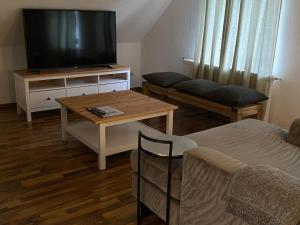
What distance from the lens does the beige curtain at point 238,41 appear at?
142 inches

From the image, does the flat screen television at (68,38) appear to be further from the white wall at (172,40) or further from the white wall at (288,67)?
the white wall at (288,67)

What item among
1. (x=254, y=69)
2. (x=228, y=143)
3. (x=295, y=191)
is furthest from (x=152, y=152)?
(x=254, y=69)

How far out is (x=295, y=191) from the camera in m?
1.26

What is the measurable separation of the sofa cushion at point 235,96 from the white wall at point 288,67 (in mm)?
230

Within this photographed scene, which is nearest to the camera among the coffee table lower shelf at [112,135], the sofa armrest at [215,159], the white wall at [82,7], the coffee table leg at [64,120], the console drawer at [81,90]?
the sofa armrest at [215,159]

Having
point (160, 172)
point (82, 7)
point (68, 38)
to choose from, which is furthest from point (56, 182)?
point (82, 7)

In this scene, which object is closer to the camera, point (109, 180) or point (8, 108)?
point (109, 180)

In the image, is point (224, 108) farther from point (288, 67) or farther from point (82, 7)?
point (82, 7)

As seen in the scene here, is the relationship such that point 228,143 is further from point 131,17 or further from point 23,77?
point 131,17

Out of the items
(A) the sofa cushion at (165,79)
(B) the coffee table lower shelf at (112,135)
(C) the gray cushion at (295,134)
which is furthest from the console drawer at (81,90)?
(C) the gray cushion at (295,134)

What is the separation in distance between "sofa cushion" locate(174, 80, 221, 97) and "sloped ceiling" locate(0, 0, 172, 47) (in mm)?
1379

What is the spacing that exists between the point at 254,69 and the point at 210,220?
261cm

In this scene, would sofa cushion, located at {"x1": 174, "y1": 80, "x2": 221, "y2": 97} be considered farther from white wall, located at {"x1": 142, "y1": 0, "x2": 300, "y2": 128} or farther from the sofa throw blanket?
the sofa throw blanket

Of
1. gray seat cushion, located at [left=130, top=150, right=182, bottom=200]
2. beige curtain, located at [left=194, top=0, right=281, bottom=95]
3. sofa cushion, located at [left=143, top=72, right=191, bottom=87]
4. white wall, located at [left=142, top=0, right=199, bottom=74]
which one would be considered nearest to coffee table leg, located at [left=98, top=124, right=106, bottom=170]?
gray seat cushion, located at [left=130, top=150, right=182, bottom=200]
